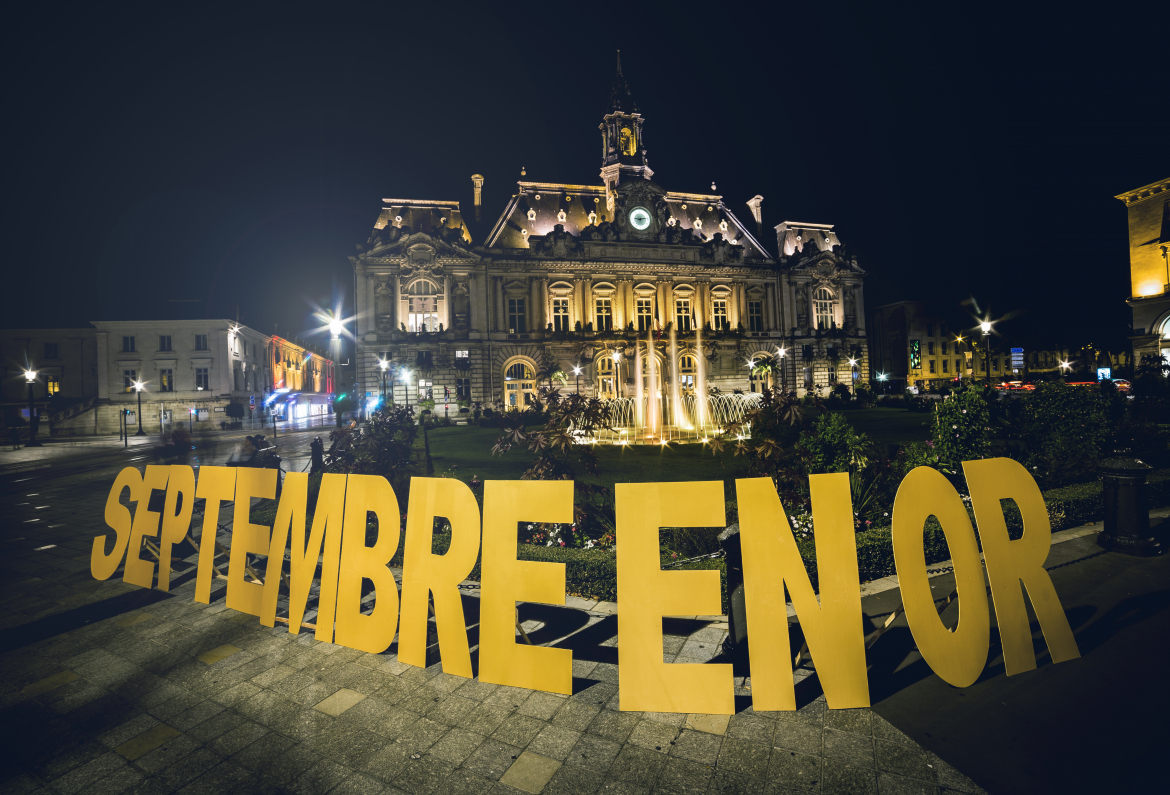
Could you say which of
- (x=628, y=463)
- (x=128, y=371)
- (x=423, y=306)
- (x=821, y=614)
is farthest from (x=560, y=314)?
(x=821, y=614)

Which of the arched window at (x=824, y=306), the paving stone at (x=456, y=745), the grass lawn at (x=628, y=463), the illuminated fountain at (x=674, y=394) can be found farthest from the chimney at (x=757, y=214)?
the paving stone at (x=456, y=745)

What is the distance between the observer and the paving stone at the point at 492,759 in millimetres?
3434

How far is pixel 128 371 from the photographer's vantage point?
44406mm

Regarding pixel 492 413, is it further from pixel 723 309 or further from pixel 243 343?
pixel 243 343

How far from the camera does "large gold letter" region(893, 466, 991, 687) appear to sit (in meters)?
3.94

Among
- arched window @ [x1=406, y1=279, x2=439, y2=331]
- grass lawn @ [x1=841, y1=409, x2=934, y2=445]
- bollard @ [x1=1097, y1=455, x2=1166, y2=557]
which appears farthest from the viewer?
arched window @ [x1=406, y1=279, x2=439, y2=331]

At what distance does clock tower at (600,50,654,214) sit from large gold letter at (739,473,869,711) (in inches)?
1786

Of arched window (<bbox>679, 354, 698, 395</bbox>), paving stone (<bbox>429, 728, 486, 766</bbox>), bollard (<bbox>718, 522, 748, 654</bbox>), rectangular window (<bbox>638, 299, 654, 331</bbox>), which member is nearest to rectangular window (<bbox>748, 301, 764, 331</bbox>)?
arched window (<bbox>679, 354, 698, 395</bbox>)

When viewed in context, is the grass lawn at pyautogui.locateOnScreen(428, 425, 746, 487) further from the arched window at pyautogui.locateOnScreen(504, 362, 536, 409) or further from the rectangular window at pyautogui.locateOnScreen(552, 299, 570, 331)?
the rectangular window at pyautogui.locateOnScreen(552, 299, 570, 331)

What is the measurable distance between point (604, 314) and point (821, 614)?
135 feet

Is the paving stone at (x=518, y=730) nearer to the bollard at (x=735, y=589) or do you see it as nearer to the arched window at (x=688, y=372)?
the bollard at (x=735, y=589)

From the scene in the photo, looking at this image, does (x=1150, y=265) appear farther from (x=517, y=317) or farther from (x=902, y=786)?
(x=902, y=786)

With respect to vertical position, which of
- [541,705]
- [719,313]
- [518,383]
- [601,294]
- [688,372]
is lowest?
[541,705]

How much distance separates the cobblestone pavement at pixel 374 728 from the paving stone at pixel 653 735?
0.01 meters
